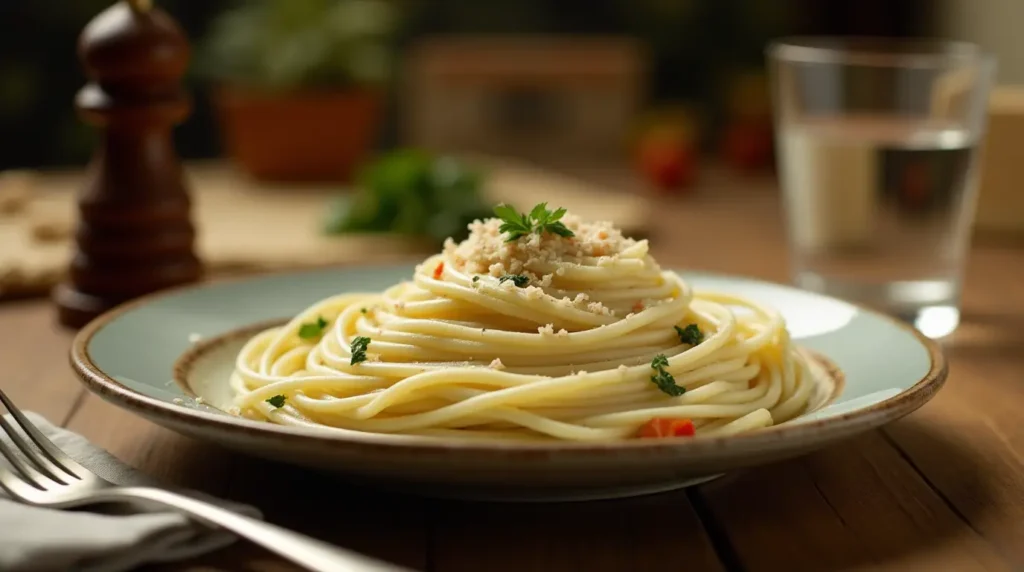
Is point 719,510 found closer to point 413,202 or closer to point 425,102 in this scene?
point 413,202

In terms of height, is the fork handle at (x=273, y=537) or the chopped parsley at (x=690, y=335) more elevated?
the fork handle at (x=273, y=537)

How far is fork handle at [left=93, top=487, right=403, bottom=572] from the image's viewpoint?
1.29 m

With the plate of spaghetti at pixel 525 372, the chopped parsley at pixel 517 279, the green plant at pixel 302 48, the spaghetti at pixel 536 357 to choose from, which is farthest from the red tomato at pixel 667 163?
the chopped parsley at pixel 517 279

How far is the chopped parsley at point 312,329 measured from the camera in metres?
2.24

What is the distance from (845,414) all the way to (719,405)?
36cm

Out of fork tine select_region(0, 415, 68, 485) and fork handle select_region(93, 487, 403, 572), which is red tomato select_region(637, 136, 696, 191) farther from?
fork handle select_region(93, 487, 403, 572)

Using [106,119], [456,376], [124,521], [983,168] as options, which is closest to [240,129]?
[106,119]

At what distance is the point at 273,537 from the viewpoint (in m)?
1.33

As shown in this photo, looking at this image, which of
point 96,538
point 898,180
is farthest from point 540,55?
point 96,538

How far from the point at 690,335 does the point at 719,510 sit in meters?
0.40

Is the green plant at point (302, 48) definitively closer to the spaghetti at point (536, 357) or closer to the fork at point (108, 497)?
the spaghetti at point (536, 357)

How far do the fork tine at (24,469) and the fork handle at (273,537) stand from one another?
0.18 metres

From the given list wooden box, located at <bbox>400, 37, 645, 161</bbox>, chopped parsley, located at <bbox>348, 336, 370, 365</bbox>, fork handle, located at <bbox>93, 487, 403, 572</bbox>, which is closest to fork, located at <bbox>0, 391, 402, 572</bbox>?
fork handle, located at <bbox>93, 487, 403, 572</bbox>

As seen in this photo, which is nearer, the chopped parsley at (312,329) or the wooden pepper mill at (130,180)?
the chopped parsley at (312,329)
